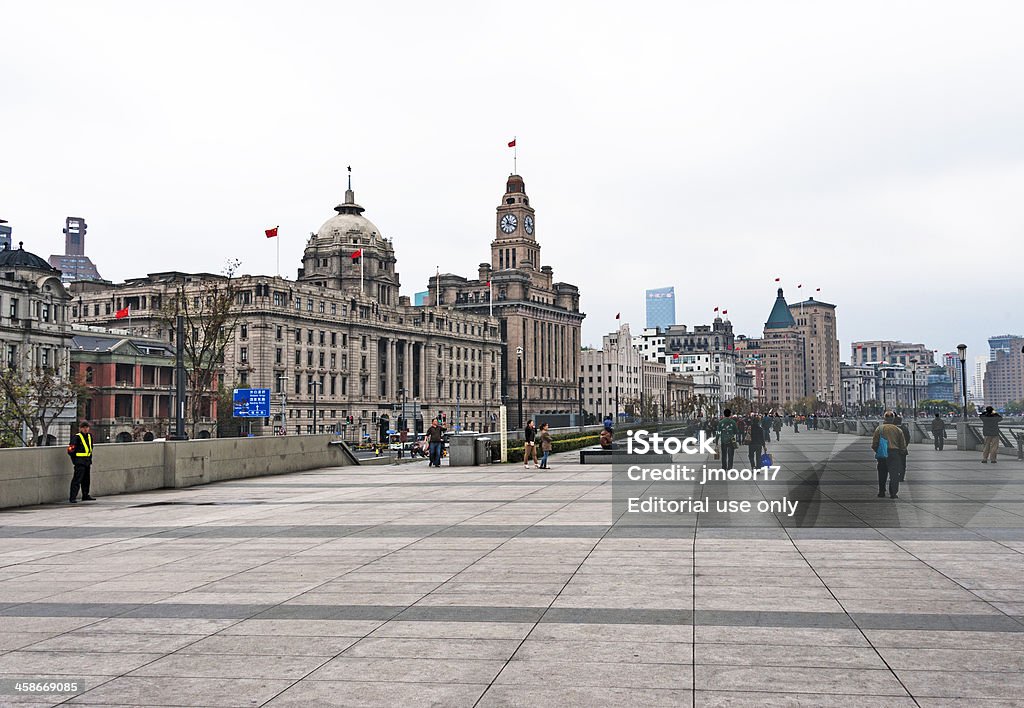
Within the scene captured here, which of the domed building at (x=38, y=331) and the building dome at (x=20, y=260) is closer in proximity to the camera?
the domed building at (x=38, y=331)

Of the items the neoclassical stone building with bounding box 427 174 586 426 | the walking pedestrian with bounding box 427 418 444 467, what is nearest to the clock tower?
the neoclassical stone building with bounding box 427 174 586 426

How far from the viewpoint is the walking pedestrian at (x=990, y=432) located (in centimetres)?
2873

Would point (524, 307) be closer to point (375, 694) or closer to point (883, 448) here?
point (883, 448)

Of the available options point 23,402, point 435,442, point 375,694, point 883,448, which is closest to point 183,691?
point 375,694

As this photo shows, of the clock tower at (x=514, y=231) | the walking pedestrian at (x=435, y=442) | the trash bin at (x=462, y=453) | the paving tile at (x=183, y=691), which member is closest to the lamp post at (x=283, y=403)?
the trash bin at (x=462, y=453)

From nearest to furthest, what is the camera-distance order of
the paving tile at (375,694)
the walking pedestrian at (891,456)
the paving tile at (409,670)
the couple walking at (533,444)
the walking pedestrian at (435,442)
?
the paving tile at (375,694) < the paving tile at (409,670) < the walking pedestrian at (891,456) < the couple walking at (533,444) < the walking pedestrian at (435,442)

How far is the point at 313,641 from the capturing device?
316 inches

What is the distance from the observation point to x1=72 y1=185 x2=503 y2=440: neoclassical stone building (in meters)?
105

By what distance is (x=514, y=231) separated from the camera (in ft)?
589

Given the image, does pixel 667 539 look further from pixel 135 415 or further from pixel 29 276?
pixel 29 276

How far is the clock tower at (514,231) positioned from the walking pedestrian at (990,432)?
14885cm

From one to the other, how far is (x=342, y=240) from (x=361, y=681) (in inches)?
5058

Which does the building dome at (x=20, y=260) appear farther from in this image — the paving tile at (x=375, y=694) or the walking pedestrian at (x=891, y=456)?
the paving tile at (x=375, y=694)

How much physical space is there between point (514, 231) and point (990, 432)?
503 ft
